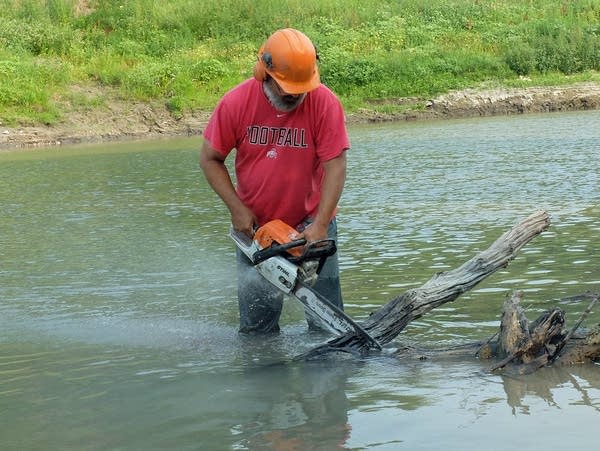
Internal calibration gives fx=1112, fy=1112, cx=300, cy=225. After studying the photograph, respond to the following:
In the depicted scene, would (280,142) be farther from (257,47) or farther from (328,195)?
(257,47)

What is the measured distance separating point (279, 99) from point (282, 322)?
2.14 m

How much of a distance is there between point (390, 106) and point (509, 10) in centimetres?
885

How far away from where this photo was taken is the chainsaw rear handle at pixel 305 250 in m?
6.01

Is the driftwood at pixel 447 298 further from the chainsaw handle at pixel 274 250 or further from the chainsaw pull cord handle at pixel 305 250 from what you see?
the chainsaw handle at pixel 274 250

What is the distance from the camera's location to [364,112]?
92.8 ft

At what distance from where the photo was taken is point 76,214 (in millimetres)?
13938

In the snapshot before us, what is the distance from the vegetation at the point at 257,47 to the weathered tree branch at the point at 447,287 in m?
21.6

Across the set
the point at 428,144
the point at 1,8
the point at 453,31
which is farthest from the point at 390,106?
the point at 1,8

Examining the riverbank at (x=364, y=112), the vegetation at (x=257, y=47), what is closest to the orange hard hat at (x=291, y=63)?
the riverbank at (x=364, y=112)

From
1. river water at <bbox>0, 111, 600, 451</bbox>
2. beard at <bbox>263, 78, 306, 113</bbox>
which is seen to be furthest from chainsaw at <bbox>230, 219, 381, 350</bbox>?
beard at <bbox>263, 78, 306, 113</bbox>

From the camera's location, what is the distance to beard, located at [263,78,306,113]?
593 centimetres

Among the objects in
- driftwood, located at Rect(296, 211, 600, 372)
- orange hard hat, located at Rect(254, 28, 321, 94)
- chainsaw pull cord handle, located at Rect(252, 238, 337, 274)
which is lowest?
driftwood, located at Rect(296, 211, 600, 372)

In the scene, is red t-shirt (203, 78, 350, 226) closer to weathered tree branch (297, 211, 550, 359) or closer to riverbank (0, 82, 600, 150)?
weathered tree branch (297, 211, 550, 359)

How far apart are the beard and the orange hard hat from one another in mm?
125
